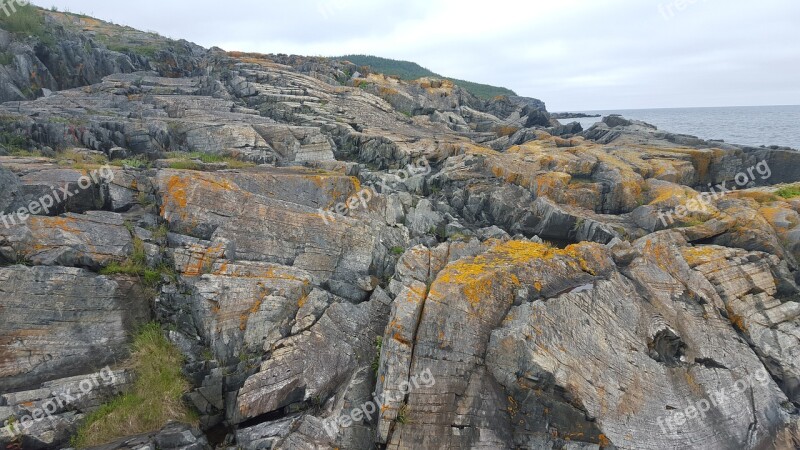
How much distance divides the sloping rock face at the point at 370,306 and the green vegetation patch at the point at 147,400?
22cm

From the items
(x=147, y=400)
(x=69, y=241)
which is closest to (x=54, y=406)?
(x=147, y=400)

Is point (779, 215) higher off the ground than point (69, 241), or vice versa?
point (779, 215)

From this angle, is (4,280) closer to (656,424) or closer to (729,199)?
(656,424)

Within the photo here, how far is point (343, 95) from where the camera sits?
30.4 m

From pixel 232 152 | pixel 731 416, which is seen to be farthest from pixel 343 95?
pixel 731 416

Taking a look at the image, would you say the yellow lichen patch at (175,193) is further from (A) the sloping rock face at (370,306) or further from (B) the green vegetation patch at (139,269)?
(B) the green vegetation patch at (139,269)

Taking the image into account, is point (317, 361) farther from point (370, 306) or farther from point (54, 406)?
point (54, 406)

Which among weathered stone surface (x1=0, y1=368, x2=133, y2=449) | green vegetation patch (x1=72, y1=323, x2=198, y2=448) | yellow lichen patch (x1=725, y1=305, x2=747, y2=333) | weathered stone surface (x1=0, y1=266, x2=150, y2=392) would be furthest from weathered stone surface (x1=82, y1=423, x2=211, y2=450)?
yellow lichen patch (x1=725, y1=305, x2=747, y2=333)

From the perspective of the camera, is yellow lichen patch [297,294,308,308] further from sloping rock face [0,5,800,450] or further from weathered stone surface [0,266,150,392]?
weathered stone surface [0,266,150,392]

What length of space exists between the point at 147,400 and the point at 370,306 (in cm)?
547

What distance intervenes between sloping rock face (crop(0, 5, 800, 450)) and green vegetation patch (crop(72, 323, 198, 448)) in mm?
224

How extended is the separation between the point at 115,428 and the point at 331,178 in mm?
9070

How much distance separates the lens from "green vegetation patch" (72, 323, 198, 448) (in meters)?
8.15

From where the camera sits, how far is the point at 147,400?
8766 mm
